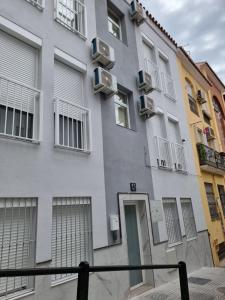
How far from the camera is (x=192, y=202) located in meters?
9.80

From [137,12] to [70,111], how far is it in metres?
6.14

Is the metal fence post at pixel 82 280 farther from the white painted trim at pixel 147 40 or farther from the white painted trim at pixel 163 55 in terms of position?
the white painted trim at pixel 163 55

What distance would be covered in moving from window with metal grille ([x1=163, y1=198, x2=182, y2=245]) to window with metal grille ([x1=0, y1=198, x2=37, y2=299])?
16.5 feet

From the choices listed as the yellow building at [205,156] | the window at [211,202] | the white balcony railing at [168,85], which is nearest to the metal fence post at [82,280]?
the white balcony railing at [168,85]

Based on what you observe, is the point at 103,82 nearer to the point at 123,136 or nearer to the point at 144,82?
the point at 123,136

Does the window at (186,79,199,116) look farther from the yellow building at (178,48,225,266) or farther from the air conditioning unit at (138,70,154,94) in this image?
the air conditioning unit at (138,70,154,94)

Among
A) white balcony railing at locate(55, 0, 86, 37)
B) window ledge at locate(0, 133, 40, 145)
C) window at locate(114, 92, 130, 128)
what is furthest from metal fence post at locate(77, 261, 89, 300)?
white balcony railing at locate(55, 0, 86, 37)

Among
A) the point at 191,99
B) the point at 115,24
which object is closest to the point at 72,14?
the point at 115,24

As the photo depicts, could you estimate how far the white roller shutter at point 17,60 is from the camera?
15.5ft

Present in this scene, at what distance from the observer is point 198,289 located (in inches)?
257

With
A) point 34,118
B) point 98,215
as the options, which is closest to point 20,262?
point 98,215

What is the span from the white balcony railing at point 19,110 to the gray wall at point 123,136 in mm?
2079

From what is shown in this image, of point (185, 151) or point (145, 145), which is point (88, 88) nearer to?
point (145, 145)

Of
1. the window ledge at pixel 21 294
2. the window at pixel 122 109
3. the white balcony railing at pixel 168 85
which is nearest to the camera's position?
the window ledge at pixel 21 294
